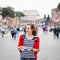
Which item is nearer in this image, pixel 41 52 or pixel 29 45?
pixel 29 45

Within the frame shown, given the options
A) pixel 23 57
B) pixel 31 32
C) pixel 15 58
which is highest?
pixel 31 32

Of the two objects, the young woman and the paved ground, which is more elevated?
the young woman

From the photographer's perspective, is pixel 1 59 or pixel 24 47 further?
pixel 1 59

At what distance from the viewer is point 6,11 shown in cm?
17200

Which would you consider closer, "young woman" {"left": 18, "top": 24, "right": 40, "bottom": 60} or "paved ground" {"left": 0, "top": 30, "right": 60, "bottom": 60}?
"young woman" {"left": 18, "top": 24, "right": 40, "bottom": 60}

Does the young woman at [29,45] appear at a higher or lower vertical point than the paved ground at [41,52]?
higher

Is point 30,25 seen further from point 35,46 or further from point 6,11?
point 6,11

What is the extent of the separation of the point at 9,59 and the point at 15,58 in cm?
55

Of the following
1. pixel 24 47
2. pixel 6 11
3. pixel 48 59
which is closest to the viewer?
pixel 24 47

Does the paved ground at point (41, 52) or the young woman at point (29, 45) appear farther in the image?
the paved ground at point (41, 52)

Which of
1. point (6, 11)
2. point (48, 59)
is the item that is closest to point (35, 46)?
point (48, 59)

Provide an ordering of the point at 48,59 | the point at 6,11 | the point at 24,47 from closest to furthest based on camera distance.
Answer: the point at 24,47 → the point at 48,59 → the point at 6,11

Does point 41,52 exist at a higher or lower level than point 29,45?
lower

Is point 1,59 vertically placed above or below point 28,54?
below
